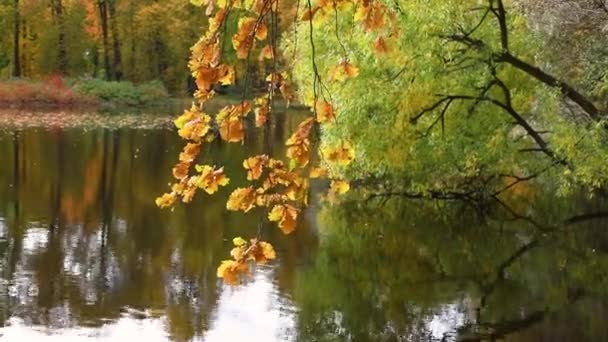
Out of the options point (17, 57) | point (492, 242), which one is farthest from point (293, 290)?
point (17, 57)

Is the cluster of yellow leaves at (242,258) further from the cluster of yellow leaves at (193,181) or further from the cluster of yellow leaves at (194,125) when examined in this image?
the cluster of yellow leaves at (194,125)

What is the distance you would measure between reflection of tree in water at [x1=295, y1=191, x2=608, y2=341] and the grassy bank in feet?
99.8

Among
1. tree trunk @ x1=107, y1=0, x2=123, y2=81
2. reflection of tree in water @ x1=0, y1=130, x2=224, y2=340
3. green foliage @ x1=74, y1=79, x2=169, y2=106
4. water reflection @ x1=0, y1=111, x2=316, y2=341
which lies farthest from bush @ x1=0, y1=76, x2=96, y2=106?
water reflection @ x1=0, y1=111, x2=316, y2=341

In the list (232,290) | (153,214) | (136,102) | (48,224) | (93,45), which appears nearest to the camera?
(232,290)

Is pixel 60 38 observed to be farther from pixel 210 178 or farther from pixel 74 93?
pixel 210 178

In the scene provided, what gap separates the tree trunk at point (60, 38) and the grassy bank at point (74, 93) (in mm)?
3553

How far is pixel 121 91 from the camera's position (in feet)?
162

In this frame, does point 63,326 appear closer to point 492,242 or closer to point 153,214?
point 153,214

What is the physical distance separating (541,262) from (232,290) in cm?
548

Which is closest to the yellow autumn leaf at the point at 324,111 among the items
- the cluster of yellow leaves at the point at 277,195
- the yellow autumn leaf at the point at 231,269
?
the cluster of yellow leaves at the point at 277,195

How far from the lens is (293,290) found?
488 inches

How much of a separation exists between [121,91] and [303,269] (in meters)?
37.5

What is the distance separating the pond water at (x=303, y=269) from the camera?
35.6 feet

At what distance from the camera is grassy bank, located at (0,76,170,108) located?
151ft
